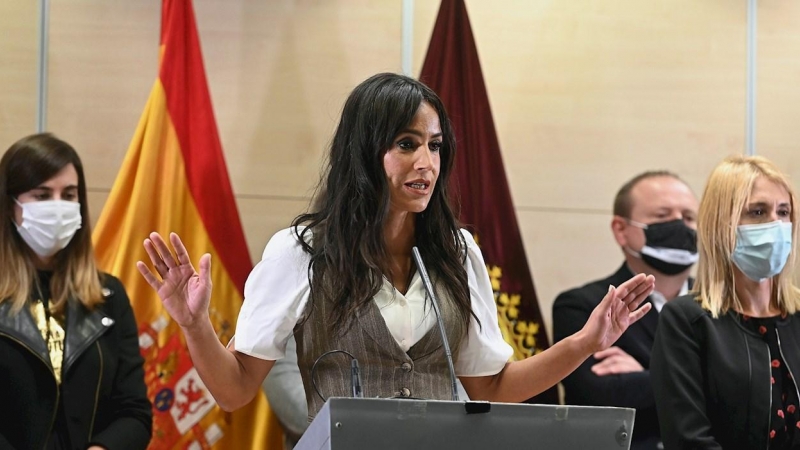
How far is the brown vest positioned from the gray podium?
49 cm

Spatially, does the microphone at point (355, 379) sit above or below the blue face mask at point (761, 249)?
below

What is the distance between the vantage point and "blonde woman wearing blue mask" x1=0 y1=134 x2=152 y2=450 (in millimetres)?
3426

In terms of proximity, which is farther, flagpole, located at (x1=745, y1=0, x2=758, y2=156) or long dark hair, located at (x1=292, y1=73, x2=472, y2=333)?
flagpole, located at (x1=745, y1=0, x2=758, y2=156)

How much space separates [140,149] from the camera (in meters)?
4.20

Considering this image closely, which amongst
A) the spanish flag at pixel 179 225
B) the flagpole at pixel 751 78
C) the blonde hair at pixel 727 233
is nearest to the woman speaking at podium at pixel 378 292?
the blonde hair at pixel 727 233

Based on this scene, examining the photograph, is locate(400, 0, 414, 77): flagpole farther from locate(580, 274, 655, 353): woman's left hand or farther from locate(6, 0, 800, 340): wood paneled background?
locate(580, 274, 655, 353): woman's left hand

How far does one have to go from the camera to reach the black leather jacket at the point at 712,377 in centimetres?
333

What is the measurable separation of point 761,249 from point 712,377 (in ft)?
1.48

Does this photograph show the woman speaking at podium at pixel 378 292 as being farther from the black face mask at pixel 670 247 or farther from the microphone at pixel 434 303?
the black face mask at pixel 670 247

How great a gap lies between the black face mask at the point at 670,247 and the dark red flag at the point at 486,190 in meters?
0.50

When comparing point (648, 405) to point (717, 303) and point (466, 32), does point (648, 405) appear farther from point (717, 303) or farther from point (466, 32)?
point (466, 32)

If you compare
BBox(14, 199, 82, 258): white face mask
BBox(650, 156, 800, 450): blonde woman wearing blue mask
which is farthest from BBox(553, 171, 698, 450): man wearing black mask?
BBox(14, 199, 82, 258): white face mask

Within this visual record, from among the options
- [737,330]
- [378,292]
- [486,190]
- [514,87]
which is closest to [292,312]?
[378,292]

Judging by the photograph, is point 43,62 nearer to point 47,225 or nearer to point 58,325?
point 47,225
